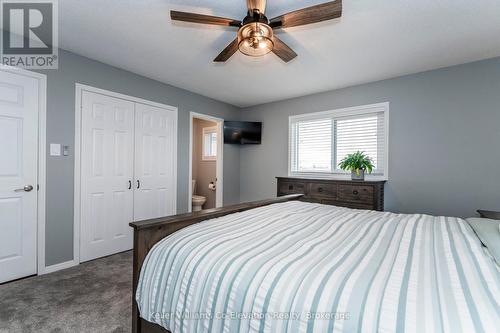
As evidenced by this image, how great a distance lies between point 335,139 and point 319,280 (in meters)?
3.33

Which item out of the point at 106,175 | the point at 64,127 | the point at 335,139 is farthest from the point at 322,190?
the point at 64,127

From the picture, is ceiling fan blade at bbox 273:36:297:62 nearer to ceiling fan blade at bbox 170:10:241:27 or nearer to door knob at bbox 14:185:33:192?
ceiling fan blade at bbox 170:10:241:27

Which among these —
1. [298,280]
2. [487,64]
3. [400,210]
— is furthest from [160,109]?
[487,64]

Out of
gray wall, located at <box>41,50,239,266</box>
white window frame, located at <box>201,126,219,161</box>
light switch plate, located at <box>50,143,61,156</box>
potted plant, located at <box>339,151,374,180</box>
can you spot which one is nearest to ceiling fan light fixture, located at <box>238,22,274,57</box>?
gray wall, located at <box>41,50,239,266</box>

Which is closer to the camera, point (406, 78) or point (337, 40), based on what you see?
point (337, 40)

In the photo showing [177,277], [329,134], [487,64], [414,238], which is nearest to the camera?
[177,277]

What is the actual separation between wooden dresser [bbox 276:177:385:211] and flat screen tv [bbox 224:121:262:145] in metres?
1.32

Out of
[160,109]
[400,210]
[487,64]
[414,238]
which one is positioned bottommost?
[400,210]

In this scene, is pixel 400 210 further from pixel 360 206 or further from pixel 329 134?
pixel 329 134

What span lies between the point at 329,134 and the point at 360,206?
134 centimetres

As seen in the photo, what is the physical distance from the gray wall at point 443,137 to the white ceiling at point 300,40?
204 millimetres

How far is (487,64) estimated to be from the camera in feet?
8.75

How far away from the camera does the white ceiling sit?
6.21 ft

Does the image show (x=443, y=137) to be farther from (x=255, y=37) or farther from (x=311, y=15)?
(x=255, y=37)
